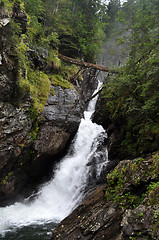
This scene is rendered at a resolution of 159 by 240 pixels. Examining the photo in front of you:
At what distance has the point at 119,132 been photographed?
938cm

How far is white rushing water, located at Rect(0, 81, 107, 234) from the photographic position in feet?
24.0

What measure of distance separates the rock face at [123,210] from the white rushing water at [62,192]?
2161mm

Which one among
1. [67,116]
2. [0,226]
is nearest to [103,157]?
[67,116]

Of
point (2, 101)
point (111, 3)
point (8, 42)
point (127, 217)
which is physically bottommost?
point (127, 217)

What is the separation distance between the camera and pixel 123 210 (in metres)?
4.66

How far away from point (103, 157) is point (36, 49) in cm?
885

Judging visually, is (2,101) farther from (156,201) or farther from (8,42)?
(156,201)

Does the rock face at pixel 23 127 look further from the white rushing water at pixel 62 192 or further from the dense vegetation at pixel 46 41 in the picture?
the white rushing water at pixel 62 192

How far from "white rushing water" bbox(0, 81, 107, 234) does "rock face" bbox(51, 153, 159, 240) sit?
7.09ft

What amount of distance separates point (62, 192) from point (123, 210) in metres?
5.40

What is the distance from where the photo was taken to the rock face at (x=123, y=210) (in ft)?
12.5

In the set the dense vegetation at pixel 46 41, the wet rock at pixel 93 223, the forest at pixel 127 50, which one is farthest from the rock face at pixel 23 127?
the wet rock at pixel 93 223

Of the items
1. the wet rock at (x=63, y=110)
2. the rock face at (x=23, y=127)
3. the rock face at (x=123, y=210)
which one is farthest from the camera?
the wet rock at (x=63, y=110)

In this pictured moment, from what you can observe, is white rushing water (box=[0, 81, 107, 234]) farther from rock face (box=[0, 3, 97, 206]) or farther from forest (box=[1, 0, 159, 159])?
forest (box=[1, 0, 159, 159])
